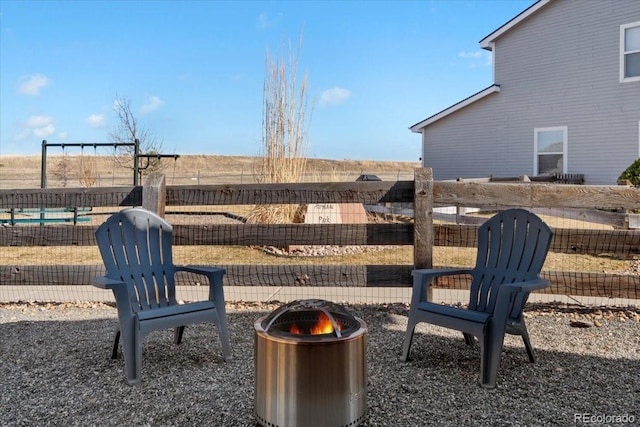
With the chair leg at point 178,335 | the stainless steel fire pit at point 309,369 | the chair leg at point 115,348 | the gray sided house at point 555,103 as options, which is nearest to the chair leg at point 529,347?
the stainless steel fire pit at point 309,369

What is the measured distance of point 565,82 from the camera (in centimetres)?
1368

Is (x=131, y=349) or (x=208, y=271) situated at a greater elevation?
(x=208, y=271)

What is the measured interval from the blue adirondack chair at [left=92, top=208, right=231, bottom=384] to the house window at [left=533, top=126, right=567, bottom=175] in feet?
41.6

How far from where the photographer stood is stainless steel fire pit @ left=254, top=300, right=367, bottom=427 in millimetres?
2160

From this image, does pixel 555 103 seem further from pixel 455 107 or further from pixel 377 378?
pixel 377 378

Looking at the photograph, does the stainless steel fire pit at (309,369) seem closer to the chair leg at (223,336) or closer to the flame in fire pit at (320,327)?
the flame in fire pit at (320,327)

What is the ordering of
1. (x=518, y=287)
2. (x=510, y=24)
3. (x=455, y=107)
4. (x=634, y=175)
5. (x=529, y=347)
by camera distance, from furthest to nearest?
1. (x=455, y=107)
2. (x=510, y=24)
3. (x=634, y=175)
4. (x=529, y=347)
5. (x=518, y=287)

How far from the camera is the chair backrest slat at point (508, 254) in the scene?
3320 mm

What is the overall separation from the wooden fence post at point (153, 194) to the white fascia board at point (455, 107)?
12457 millimetres

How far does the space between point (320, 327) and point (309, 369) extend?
0.21 meters

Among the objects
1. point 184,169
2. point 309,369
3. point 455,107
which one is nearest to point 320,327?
point 309,369

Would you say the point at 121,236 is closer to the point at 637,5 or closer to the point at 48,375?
the point at 48,375

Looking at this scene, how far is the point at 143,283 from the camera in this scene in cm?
347

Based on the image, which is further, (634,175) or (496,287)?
(634,175)
